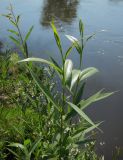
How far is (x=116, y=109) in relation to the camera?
754 centimetres

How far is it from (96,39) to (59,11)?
524cm

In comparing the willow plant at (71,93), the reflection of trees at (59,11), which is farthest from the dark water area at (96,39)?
the willow plant at (71,93)

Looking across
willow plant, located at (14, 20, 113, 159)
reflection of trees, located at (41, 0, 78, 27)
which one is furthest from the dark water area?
willow plant, located at (14, 20, 113, 159)

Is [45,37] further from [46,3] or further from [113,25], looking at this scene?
[46,3]

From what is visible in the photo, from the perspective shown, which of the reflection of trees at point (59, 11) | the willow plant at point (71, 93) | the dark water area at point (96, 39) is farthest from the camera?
the reflection of trees at point (59, 11)

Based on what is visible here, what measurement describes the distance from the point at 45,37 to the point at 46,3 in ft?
23.8

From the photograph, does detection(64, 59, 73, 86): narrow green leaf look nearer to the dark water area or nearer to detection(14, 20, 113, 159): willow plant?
detection(14, 20, 113, 159): willow plant

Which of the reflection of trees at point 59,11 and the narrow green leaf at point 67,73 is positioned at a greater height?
the narrow green leaf at point 67,73

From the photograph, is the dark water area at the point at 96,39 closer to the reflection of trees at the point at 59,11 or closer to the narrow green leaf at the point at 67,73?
the reflection of trees at the point at 59,11

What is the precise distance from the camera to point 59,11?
674 inches

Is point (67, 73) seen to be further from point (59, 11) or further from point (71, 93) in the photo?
point (59, 11)

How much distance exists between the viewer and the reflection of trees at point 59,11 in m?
15.3

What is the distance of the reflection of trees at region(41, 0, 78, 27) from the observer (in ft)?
50.3

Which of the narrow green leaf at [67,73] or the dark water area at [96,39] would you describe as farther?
the dark water area at [96,39]
